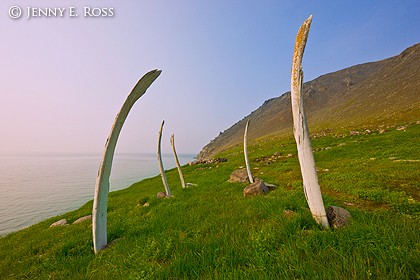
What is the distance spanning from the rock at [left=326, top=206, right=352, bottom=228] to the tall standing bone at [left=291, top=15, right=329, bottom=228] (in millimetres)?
235

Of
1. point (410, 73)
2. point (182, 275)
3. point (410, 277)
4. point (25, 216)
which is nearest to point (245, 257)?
point (182, 275)

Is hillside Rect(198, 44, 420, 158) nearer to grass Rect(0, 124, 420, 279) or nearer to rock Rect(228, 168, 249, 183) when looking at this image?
rock Rect(228, 168, 249, 183)

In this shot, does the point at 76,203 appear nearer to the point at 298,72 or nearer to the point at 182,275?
the point at 182,275

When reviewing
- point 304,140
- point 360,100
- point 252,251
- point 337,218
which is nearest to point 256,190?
point 337,218

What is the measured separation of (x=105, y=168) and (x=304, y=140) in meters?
5.57

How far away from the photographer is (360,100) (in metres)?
97.5

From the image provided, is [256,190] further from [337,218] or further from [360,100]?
[360,100]

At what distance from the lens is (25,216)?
20531 millimetres

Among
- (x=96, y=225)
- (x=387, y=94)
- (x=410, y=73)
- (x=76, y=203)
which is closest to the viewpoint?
(x=96, y=225)

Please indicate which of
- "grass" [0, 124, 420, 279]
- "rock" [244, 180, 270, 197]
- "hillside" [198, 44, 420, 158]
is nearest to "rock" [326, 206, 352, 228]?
"grass" [0, 124, 420, 279]

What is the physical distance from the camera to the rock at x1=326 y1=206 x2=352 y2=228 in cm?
410

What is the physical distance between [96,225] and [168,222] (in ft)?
7.24

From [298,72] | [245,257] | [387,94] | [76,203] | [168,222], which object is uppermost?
[387,94]

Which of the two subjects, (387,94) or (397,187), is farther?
(387,94)
